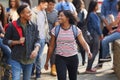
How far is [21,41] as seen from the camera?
6.03m

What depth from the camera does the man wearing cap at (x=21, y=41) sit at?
6.09 m

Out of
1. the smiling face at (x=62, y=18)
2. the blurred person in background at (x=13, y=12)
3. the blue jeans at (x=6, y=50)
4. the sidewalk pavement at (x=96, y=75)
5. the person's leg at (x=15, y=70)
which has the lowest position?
the sidewalk pavement at (x=96, y=75)

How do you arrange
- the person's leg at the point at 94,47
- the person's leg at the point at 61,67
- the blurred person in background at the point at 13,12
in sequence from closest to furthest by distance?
the person's leg at the point at 61,67 < the blurred person in background at the point at 13,12 < the person's leg at the point at 94,47

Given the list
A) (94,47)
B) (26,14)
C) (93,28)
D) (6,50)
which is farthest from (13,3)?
(26,14)

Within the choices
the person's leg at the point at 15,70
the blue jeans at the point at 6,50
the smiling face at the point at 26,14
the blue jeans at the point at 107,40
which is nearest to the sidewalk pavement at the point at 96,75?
the blue jeans at the point at 107,40

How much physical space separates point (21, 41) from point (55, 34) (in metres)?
0.60

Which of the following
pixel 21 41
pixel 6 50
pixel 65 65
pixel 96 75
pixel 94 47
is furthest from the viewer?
pixel 94 47

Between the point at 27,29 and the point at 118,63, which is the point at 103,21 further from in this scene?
the point at 27,29

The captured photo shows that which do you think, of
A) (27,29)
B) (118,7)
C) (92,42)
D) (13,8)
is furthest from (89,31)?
(27,29)

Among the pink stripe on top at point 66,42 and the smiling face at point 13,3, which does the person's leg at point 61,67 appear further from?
the smiling face at point 13,3

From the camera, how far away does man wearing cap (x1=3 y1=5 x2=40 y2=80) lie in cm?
609

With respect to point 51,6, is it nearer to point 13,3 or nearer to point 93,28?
point 13,3

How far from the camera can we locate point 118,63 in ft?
27.3

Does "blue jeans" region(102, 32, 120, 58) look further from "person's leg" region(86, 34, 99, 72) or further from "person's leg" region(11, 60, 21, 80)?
"person's leg" region(11, 60, 21, 80)
